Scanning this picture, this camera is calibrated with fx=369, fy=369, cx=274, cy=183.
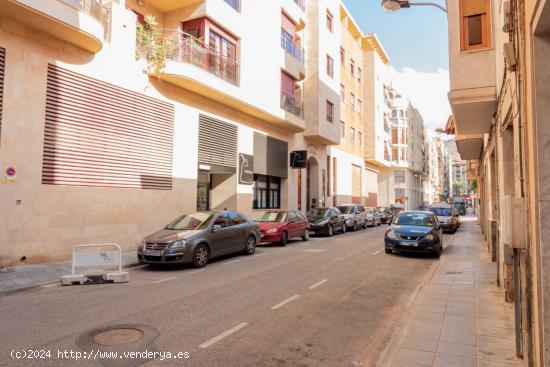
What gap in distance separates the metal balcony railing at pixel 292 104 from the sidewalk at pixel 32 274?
14.1m

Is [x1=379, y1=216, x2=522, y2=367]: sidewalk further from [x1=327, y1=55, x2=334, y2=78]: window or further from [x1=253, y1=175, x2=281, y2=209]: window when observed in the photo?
[x1=327, y1=55, x2=334, y2=78]: window

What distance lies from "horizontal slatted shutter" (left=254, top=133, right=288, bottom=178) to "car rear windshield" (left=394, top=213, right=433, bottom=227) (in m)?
9.41

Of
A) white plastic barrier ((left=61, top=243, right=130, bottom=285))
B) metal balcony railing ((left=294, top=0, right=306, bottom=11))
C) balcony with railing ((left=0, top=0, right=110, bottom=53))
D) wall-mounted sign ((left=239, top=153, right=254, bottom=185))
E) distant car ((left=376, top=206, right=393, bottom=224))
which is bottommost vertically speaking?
white plastic barrier ((left=61, top=243, right=130, bottom=285))

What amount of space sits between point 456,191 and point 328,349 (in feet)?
531

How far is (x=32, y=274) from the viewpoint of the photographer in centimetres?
912

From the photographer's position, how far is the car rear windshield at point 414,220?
1339 centimetres

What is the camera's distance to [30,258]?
10.4 metres

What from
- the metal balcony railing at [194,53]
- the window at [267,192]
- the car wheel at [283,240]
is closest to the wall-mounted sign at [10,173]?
the metal balcony railing at [194,53]

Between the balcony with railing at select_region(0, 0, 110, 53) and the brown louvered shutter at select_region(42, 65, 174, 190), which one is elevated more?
the balcony with railing at select_region(0, 0, 110, 53)

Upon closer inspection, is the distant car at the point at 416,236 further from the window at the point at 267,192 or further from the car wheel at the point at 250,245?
the window at the point at 267,192

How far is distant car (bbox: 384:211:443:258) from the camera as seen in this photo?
1232 cm

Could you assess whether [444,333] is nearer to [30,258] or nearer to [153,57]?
[30,258]

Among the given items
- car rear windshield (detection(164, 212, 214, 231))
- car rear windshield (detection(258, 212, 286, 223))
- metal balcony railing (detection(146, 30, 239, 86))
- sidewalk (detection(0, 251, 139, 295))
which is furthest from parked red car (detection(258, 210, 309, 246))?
metal balcony railing (detection(146, 30, 239, 86))

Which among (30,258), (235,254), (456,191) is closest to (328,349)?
(235,254)
